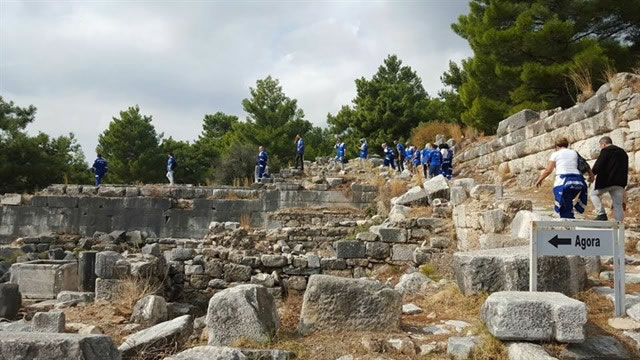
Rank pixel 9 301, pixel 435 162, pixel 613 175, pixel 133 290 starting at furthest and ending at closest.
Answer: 1. pixel 435 162
2. pixel 9 301
3. pixel 133 290
4. pixel 613 175

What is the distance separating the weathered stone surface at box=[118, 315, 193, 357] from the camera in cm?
403

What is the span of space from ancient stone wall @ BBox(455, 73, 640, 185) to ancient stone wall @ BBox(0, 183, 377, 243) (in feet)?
13.6

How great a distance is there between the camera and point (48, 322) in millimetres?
4879

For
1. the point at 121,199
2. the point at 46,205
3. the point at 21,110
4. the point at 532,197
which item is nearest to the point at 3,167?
the point at 21,110

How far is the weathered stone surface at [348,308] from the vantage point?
13.3ft

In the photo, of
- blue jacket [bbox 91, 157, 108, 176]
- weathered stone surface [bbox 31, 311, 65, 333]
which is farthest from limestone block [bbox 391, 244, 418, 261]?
blue jacket [bbox 91, 157, 108, 176]

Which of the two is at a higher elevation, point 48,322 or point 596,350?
point 596,350

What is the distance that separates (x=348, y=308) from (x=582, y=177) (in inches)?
149

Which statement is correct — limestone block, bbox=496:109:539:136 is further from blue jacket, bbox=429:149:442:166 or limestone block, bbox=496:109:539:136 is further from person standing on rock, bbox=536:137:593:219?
person standing on rock, bbox=536:137:593:219

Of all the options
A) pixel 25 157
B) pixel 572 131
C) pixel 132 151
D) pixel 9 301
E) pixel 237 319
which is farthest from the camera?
pixel 132 151

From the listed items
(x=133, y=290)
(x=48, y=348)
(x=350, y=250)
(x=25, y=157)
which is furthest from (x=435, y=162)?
(x=25, y=157)

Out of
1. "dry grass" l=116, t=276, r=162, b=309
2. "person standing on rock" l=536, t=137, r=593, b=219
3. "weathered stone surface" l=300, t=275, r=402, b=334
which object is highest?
"person standing on rock" l=536, t=137, r=593, b=219

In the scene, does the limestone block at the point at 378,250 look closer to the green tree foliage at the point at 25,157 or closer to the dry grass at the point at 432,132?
the dry grass at the point at 432,132

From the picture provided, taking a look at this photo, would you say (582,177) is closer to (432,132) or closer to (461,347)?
(461,347)
